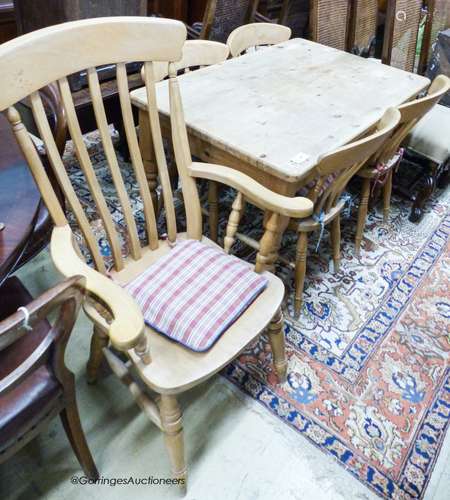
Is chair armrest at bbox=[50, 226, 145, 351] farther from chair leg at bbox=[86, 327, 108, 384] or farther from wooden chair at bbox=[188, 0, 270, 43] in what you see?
wooden chair at bbox=[188, 0, 270, 43]

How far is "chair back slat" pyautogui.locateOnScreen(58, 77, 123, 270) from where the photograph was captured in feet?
3.08

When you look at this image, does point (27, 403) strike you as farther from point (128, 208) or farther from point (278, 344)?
point (278, 344)

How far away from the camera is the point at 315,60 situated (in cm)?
190

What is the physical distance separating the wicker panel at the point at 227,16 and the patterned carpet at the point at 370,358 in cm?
114

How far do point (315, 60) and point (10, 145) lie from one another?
140 cm

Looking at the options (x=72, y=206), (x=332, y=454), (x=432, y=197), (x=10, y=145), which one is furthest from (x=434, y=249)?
(x=10, y=145)

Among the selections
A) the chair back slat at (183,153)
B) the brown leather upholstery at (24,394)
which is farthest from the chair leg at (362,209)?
the brown leather upholstery at (24,394)

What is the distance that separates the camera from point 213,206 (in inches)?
67.9

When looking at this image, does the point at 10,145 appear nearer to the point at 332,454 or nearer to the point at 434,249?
the point at 332,454

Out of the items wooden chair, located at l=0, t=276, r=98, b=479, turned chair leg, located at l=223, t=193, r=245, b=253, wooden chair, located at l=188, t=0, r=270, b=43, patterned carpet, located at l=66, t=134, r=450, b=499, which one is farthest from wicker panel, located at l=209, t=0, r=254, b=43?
wooden chair, located at l=0, t=276, r=98, b=479

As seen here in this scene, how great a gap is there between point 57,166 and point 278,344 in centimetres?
84

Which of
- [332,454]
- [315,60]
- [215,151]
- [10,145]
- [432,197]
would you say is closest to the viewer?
[10,145]

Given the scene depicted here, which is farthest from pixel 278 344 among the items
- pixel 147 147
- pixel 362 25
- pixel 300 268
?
pixel 362 25

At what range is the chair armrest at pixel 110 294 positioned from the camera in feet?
2.56
